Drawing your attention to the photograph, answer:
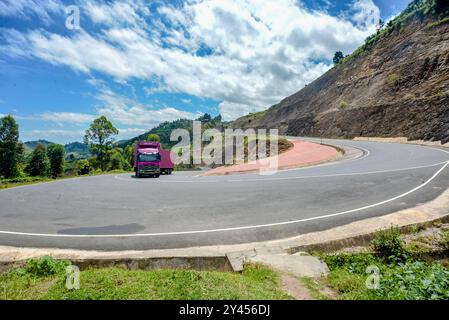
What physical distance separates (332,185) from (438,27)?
54255 millimetres

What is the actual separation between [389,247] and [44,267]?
295 inches

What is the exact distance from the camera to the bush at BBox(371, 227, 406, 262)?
6.00 meters

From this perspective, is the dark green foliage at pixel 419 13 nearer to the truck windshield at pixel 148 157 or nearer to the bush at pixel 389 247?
the truck windshield at pixel 148 157

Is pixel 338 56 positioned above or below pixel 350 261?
above

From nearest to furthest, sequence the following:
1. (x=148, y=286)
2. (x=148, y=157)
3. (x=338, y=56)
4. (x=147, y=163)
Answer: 1. (x=148, y=286)
2. (x=147, y=163)
3. (x=148, y=157)
4. (x=338, y=56)

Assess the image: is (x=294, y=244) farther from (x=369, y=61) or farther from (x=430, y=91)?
(x=369, y=61)

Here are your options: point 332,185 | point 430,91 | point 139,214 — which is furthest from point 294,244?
point 430,91

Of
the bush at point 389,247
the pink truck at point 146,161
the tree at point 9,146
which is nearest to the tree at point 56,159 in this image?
the tree at point 9,146

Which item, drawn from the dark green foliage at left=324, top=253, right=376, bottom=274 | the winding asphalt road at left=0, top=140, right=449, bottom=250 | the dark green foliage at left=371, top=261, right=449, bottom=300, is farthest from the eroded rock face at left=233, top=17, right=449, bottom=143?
the dark green foliage at left=371, top=261, right=449, bottom=300

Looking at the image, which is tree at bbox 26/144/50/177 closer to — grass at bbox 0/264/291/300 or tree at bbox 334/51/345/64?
grass at bbox 0/264/291/300

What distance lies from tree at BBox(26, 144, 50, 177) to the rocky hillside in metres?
65.8

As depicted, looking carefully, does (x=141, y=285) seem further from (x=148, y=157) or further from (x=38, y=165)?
(x=38, y=165)

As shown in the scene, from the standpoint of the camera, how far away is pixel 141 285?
14.3 ft

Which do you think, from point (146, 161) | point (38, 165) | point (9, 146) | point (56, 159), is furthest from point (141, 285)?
point (56, 159)
